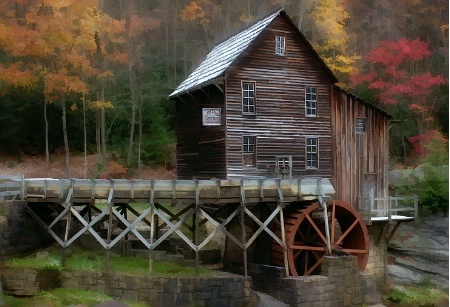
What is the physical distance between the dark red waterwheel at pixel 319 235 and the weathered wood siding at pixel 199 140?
9.68 ft

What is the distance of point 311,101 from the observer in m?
16.6

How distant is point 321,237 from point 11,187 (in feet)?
30.6

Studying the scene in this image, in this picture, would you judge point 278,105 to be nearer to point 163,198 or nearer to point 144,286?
point 163,198

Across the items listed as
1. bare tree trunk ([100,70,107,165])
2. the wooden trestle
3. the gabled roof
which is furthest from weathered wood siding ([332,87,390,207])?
bare tree trunk ([100,70,107,165])

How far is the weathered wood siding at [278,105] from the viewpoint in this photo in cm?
1556

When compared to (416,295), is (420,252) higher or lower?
higher

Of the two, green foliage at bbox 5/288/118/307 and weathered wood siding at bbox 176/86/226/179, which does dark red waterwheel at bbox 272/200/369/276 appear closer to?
weathered wood siding at bbox 176/86/226/179

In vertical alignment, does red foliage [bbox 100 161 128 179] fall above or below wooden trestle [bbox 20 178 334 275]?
above

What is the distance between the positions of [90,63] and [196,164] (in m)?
6.74

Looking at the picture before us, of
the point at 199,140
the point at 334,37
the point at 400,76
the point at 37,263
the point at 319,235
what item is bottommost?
the point at 37,263

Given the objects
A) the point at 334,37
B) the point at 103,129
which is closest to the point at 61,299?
the point at 103,129

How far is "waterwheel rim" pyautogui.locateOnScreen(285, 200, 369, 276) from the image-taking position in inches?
561

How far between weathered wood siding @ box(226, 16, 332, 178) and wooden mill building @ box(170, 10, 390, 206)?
0.03 meters

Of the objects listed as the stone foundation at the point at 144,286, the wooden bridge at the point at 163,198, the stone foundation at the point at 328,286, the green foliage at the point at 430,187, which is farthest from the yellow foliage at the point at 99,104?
the green foliage at the point at 430,187
